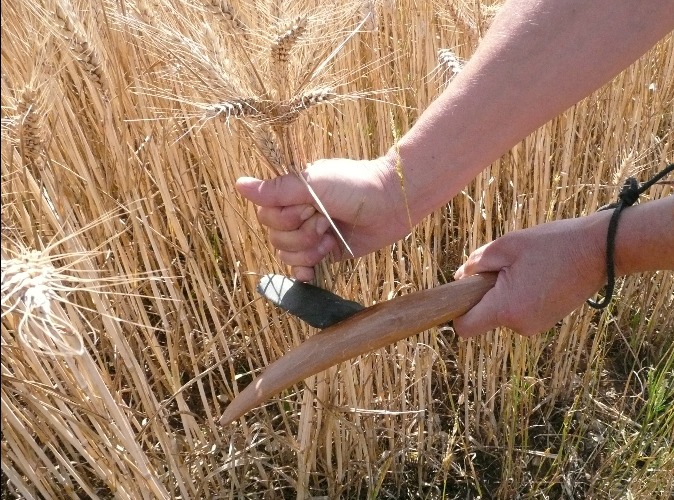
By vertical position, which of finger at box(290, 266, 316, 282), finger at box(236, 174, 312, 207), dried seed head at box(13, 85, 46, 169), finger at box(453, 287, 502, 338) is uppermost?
dried seed head at box(13, 85, 46, 169)

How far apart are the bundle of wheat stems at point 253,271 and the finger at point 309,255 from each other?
0.11 feet

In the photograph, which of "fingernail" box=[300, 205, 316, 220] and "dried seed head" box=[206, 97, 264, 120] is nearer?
"dried seed head" box=[206, 97, 264, 120]

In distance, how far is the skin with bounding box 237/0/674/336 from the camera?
99cm

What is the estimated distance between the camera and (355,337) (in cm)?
92

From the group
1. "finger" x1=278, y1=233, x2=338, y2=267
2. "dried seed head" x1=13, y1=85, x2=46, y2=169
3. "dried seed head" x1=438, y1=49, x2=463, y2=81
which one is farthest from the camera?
"dried seed head" x1=438, y1=49, x2=463, y2=81

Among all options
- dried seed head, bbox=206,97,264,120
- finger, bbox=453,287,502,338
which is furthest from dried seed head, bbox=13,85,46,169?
finger, bbox=453,287,502,338

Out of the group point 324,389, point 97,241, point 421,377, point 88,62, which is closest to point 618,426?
point 421,377

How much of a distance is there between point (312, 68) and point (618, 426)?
1.12 m

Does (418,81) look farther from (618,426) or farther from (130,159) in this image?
(618,426)

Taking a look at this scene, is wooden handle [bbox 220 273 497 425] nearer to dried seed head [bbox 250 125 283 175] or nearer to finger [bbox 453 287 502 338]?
finger [bbox 453 287 502 338]

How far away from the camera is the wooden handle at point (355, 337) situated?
0.90 meters

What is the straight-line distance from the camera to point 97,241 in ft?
3.81

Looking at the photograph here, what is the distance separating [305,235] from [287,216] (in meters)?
0.04

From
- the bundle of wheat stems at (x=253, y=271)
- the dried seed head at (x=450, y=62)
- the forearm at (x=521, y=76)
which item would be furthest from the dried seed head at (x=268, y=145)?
the dried seed head at (x=450, y=62)
